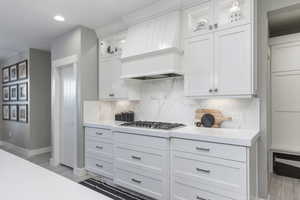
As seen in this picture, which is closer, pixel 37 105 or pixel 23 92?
pixel 37 105

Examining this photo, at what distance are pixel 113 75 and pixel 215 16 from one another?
189cm

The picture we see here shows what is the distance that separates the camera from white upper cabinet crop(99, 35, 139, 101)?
314 cm

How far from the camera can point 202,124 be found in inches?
98.7

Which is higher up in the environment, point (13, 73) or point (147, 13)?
point (147, 13)

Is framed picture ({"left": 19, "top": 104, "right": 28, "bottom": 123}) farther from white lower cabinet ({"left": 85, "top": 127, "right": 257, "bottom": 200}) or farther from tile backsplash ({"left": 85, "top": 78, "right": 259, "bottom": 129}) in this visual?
white lower cabinet ({"left": 85, "top": 127, "right": 257, "bottom": 200})

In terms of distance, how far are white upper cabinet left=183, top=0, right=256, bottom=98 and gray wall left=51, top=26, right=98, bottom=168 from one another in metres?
1.87

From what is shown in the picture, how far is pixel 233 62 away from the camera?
6.84ft

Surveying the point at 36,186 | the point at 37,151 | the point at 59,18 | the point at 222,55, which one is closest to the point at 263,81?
the point at 222,55

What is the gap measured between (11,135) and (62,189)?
5.91 metres

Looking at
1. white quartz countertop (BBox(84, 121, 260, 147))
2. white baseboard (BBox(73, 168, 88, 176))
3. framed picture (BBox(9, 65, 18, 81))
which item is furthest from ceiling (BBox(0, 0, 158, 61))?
Answer: white baseboard (BBox(73, 168, 88, 176))

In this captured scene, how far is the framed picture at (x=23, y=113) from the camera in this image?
184 inches

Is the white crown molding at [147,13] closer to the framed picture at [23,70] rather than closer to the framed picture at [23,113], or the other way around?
the framed picture at [23,70]

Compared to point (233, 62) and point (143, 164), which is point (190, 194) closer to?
point (143, 164)

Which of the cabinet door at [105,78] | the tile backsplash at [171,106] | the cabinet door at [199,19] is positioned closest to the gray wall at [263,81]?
the tile backsplash at [171,106]
